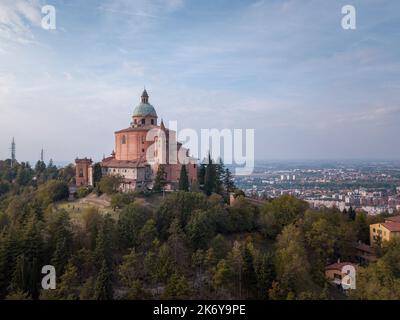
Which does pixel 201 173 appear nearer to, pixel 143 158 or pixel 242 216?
pixel 143 158

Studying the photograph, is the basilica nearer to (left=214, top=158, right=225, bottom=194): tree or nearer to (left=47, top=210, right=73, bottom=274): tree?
(left=214, top=158, right=225, bottom=194): tree

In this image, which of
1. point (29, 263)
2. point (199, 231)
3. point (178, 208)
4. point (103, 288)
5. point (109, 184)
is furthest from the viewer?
point (109, 184)

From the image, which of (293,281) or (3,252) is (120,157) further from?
(293,281)

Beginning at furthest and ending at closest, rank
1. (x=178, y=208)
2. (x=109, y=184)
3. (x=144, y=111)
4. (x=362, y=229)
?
(x=144, y=111)
(x=109, y=184)
(x=362, y=229)
(x=178, y=208)

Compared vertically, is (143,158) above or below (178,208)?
above

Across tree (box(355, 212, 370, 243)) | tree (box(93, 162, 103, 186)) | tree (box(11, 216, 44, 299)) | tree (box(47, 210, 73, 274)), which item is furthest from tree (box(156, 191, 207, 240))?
tree (box(355, 212, 370, 243))

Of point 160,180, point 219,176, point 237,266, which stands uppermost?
point 219,176

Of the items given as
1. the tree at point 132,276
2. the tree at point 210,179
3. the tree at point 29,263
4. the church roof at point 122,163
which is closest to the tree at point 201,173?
the tree at point 210,179

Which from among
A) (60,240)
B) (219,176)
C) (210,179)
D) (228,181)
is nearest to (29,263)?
(60,240)
